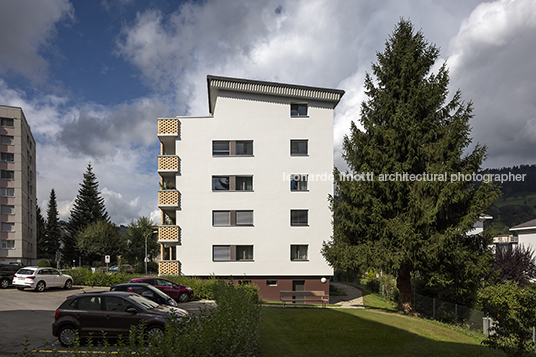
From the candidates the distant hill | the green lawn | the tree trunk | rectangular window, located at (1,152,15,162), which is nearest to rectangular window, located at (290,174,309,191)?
the tree trunk

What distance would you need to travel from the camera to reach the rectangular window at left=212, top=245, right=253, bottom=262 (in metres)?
29.5

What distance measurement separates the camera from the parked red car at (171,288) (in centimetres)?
2355

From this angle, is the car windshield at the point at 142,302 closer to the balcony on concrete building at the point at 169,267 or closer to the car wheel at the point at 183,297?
the car wheel at the point at 183,297

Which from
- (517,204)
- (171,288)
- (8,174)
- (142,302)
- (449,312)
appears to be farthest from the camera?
(517,204)

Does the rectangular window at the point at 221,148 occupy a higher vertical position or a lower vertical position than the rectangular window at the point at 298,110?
lower

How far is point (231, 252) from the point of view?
29484mm

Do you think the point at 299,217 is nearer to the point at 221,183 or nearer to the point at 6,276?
the point at 221,183

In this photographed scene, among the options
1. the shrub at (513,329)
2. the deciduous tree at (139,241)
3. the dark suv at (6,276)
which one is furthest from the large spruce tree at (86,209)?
the shrub at (513,329)

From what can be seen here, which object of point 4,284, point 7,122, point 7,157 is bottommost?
point 4,284

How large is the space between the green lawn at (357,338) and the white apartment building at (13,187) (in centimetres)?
5358

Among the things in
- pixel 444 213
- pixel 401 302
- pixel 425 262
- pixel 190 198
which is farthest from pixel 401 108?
pixel 190 198

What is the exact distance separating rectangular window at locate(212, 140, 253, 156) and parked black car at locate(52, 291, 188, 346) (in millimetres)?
19576

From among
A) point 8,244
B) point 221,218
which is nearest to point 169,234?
point 221,218

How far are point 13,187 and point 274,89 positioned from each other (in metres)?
48.0
